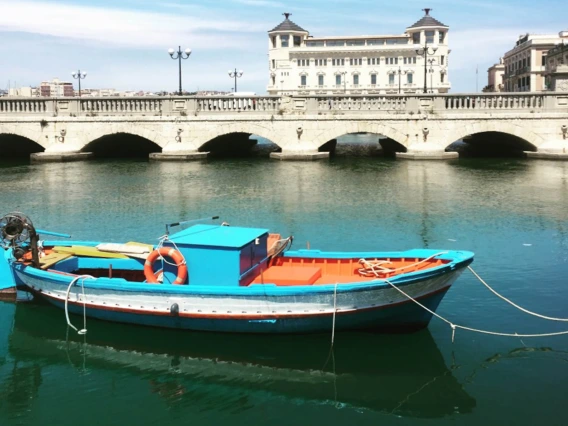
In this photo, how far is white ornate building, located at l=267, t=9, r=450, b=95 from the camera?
108125mm

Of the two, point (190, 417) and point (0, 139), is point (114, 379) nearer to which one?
point (190, 417)

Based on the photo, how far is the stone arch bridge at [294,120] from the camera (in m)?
36.4

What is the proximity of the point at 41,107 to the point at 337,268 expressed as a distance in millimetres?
31984

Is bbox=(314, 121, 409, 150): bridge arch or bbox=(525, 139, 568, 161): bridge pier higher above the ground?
bbox=(314, 121, 409, 150): bridge arch

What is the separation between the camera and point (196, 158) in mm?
39188

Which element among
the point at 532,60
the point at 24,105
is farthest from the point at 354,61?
the point at 24,105

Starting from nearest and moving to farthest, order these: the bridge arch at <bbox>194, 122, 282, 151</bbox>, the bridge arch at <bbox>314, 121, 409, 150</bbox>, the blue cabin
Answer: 1. the blue cabin
2. the bridge arch at <bbox>314, 121, 409, 150</bbox>
3. the bridge arch at <bbox>194, 122, 282, 151</bbox>

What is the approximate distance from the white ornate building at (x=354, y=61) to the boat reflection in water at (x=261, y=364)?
9823 cm

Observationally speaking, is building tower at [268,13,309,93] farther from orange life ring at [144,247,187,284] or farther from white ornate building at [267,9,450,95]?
orange life ring at [144,247,187,284]

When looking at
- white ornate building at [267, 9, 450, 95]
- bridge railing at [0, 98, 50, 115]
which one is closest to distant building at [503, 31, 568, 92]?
white ornate building at [267, 9, 450, 95]

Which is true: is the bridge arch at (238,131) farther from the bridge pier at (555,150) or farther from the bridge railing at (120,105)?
the bridge pier at (555,150)

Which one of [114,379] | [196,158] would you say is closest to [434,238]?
[114,379]

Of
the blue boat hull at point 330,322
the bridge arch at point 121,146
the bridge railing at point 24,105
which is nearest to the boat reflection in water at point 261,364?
the blue boat hull at point 330,322

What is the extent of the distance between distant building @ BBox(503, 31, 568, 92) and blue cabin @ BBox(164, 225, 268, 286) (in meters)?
87.1
